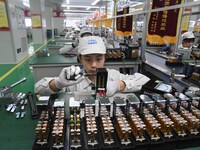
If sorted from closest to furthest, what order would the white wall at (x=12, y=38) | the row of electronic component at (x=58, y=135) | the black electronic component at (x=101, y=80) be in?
the row of electronic component at (x=58, y=135) → the black electronic component at (x=101, y=80) → the white wall at (x=12, y=38)

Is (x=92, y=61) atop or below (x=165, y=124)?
atop

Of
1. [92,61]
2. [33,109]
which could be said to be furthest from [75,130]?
[92,61]

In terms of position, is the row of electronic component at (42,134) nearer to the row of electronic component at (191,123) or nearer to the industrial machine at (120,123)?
the industrial machine at (120,123)

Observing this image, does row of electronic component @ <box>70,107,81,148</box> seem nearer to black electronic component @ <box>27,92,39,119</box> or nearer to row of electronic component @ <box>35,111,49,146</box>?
row of electronic component @ <box>35,111,49,146</box>

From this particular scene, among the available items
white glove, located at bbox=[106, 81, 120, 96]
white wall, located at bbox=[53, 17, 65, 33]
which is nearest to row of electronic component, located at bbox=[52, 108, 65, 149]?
white glove, located at bbox=[106, 81, 120, 96]

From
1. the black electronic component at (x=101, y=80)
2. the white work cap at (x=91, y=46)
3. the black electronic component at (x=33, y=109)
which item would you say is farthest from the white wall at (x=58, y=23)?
the black electronic component at (x=101, y=80)

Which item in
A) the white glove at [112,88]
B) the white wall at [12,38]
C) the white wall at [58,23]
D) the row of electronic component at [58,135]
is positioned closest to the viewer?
the row of electronic component at [58,135]

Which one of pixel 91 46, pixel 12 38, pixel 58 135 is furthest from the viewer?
pixel 12 38

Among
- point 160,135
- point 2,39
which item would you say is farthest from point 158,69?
point 2,39

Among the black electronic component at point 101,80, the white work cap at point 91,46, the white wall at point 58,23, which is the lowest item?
the black electronic component at point 101,80

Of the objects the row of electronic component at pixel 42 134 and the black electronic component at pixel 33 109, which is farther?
the black electronic component at pixel 33 109

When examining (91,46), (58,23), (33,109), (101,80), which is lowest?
(33,109)

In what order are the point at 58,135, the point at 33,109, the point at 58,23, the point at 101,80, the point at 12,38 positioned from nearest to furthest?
the point at 58,135, the point at 101,80, the point at 33,109, the point at 12,38, the point at 58,23

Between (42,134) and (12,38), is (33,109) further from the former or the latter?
(12,38)
